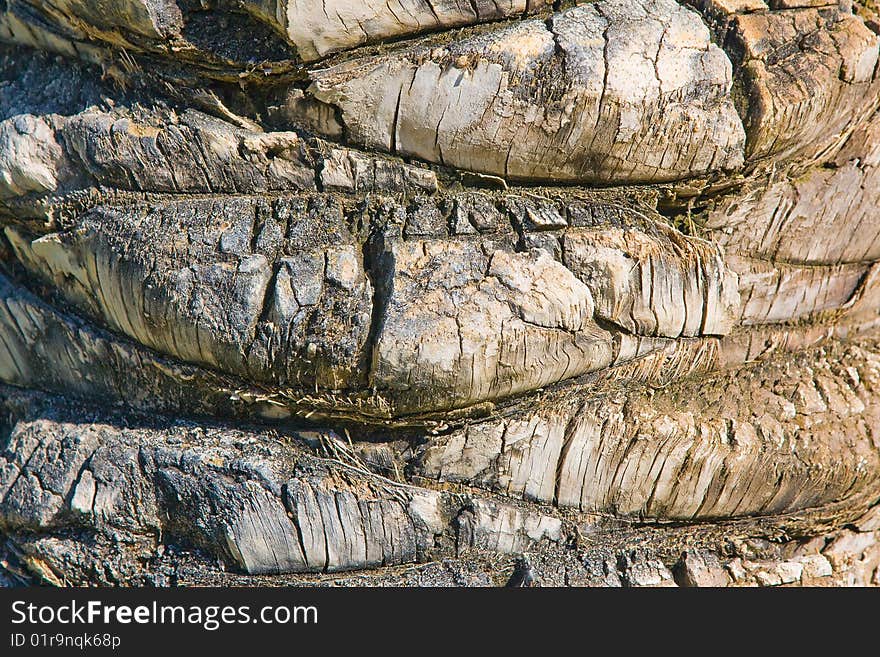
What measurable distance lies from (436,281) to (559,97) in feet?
3.32

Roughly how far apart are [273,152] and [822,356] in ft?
10.2

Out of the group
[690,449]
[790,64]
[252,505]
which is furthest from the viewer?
[690,449]

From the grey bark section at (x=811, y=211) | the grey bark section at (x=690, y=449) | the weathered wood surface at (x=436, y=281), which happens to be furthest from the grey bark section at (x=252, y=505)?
the grey bark section at (x=811, y=211)

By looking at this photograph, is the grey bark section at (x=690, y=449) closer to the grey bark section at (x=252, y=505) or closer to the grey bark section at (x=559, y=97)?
the grey bark section at (x=252, y=505)

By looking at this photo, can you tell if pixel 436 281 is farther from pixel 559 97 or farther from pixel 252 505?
pixel 252 505

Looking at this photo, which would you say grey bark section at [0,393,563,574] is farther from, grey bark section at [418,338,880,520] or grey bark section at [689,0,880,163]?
grey bark section at [689,0,880,163]

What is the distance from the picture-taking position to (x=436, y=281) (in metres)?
3.54

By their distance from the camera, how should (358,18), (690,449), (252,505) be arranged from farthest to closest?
(690,449) < (252,505) < (358,18)

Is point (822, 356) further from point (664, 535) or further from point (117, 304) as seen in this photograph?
point (117, 304)

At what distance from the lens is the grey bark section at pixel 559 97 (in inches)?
140

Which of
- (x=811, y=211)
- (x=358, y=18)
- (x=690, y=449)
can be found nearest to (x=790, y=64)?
(x=811, y=211)

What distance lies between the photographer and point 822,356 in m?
4.28

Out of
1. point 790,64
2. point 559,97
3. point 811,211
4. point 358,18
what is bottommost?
point 811,211

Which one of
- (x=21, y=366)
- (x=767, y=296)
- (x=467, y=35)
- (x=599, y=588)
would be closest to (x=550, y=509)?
(x=599, y=588)
